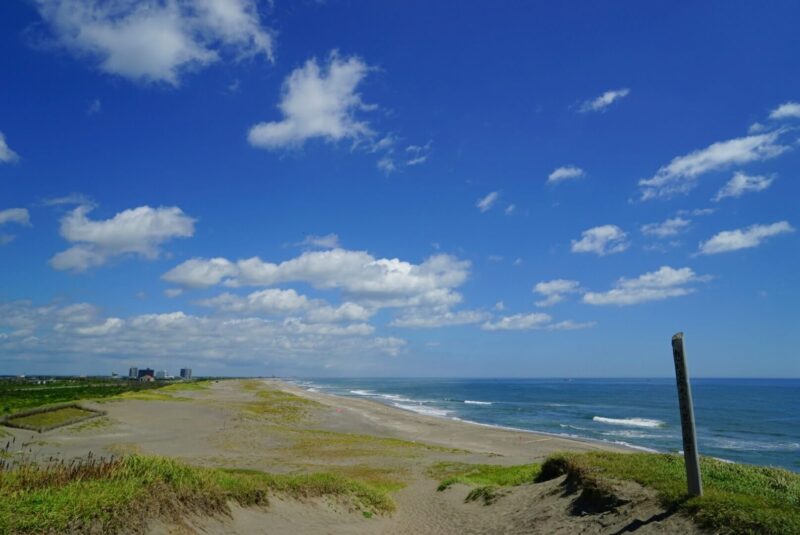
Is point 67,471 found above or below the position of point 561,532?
above

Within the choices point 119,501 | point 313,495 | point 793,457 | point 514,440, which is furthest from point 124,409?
point 793,457

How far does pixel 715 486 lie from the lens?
12.2 m

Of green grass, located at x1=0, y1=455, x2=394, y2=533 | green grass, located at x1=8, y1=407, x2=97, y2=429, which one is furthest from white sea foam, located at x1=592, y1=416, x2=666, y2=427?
green grass, located at x1=0, y1=455, x2=394, y2=533

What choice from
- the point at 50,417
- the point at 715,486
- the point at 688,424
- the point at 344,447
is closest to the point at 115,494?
the point at 688,424

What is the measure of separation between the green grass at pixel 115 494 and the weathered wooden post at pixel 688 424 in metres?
11.0

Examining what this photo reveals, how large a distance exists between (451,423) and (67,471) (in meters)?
54.4

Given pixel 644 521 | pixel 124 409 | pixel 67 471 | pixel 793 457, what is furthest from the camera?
pixel 124 409

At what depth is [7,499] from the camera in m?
9.99

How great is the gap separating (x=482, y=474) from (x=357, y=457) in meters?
10.5

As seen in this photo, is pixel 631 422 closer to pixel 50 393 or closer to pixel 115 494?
pixel 115 494

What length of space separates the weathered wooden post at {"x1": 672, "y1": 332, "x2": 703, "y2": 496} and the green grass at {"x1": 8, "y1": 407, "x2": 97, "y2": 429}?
4578 cm

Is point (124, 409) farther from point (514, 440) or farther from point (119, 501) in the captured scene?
A: point (119, 501)

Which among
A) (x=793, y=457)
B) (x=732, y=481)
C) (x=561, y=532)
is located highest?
(x=732, y=481)

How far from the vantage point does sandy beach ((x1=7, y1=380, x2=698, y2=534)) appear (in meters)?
13.3
